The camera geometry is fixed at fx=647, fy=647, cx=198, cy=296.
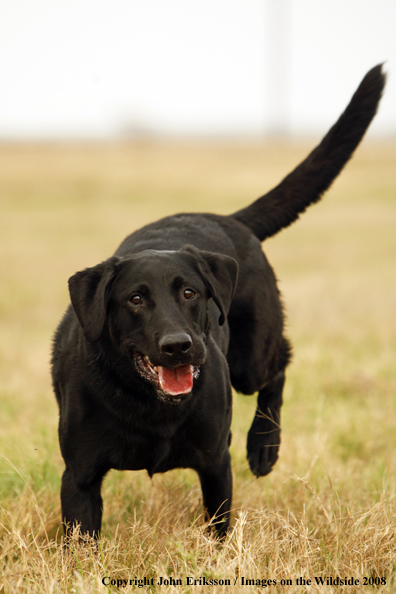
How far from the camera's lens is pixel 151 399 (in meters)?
2.59

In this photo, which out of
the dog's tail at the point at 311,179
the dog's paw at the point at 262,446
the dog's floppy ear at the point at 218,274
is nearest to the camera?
the dog's floppy ear at the point at 218,274

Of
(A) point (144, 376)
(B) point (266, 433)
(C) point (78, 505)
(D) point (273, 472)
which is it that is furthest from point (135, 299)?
(D) point (273, 472)

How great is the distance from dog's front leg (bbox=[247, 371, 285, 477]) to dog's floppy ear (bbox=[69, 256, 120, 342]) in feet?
4.03

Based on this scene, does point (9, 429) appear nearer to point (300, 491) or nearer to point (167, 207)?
point (300, 491)

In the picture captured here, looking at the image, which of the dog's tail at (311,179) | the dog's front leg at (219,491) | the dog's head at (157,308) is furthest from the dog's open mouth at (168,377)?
the dog's tail at (311,179)

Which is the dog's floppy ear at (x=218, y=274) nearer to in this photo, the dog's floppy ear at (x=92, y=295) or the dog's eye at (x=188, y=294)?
the dog's eye at (x=188, y=294)

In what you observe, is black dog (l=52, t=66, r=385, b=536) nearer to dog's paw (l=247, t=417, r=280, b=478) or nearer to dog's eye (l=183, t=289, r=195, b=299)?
dog's eye (l=183, t=289, r=195, b=299)

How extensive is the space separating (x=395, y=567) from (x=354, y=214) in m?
19.7

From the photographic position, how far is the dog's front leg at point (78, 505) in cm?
250

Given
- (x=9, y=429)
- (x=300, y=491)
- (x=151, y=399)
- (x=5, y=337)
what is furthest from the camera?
(x=5, y=337)

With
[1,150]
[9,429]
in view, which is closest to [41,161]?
[1,150]

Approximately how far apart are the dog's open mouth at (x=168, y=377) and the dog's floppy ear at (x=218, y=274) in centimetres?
34

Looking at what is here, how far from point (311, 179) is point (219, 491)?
74.1 inches

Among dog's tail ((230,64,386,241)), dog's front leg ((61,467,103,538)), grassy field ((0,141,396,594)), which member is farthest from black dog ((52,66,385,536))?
dog's tail ((230,64,386,241))
